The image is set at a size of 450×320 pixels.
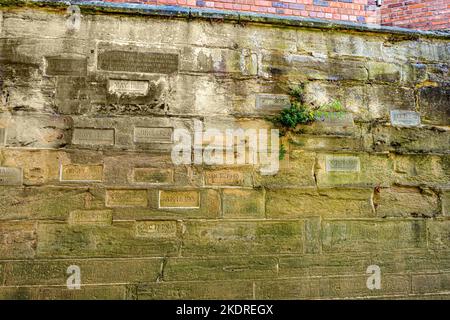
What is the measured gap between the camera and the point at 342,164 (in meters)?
3.26

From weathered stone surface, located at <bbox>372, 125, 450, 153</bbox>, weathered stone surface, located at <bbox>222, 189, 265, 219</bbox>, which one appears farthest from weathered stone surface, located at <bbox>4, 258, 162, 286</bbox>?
weathered stone surface, located at <bbox>372, 125, 450, 153</bbox>

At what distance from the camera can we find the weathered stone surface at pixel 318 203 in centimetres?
314

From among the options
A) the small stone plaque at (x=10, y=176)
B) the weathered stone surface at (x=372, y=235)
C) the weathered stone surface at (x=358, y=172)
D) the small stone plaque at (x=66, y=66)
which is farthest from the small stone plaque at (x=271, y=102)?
the small stone plaque at (x=10, y=176)

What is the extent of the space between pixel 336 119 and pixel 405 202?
3.58 feet

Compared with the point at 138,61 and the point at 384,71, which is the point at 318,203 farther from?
the point at 138,61

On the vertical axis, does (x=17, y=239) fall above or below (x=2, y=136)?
below

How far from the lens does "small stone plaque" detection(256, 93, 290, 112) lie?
3.21 m

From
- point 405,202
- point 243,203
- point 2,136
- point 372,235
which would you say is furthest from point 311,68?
point 2,136

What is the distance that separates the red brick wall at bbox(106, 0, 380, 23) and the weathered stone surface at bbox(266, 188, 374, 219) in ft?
7.88

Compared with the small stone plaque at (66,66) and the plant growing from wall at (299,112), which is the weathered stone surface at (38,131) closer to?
the small stone plaque at (66,66)

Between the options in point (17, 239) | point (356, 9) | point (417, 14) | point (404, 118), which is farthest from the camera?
point (417, 14)
